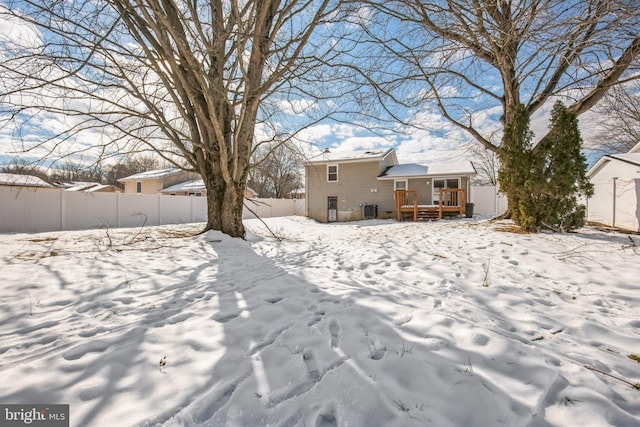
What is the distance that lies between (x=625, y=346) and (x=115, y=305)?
4177mm

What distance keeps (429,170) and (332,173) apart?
5.99m

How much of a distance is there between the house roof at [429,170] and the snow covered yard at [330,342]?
37.1ft

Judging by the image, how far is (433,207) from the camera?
12.9 m

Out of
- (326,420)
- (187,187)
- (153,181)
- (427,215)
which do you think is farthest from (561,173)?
(153,181)

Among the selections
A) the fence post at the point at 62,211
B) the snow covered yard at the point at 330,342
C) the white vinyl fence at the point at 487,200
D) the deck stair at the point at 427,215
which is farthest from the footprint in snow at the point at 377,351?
the white vinyl fence at the point at 487,200

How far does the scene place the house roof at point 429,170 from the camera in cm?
1420

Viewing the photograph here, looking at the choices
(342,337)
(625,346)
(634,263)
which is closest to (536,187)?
(634,263)

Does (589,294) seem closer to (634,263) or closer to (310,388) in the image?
(634,263)

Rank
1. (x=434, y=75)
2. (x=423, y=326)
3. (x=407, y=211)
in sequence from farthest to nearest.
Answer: (x=407, y=211), (x=434, y=75), (x=423, y=326)

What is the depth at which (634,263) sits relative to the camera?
335cm

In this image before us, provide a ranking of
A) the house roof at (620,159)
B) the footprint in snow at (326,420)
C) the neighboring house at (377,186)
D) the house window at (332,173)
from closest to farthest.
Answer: the footprint in snow at (326,420) < the house roof at (620,159) < the neighboring house at (377,186) < the house window at (332,173)

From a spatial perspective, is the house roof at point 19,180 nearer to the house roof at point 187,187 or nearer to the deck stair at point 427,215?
the house roof at point 187,187

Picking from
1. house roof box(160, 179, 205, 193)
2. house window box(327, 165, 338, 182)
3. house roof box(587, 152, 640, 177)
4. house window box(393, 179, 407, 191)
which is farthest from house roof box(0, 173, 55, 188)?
house roof box(587, 152, 640, 177)

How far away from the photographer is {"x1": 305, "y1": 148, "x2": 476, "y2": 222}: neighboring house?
1418 cm
